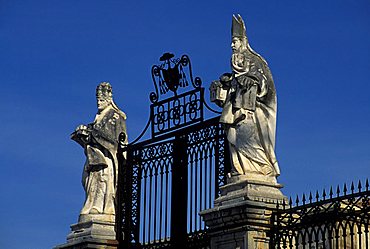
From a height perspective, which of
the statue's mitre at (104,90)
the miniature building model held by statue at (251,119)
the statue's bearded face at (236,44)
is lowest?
the miniature building model held by statue at (251,119)

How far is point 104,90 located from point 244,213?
5.92m

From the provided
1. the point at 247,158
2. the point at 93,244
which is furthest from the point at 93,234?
the point at 247,158

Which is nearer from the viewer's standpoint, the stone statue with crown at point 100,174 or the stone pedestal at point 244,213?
the stone pedestal at point 244,213

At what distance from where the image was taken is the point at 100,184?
17.6 metres

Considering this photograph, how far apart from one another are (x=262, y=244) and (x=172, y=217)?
301 cm

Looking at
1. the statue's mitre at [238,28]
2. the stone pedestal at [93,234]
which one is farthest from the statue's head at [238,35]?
the stone pedestal at [93,234]

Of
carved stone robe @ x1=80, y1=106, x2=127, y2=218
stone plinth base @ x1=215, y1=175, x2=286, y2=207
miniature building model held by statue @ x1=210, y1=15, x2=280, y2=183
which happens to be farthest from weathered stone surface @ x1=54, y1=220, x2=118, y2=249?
miniature building model held by statue @ x1=210, y1=15, x2=280, y2=183

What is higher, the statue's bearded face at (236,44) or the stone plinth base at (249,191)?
the statue's bearded face at (236,44)

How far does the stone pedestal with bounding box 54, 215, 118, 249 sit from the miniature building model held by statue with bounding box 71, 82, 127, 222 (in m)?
0.11

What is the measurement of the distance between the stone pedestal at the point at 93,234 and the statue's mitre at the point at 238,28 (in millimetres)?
4950

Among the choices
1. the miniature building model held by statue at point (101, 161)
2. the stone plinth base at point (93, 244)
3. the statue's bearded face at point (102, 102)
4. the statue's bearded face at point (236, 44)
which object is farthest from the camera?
the statue's bearded face at point (102, 102)

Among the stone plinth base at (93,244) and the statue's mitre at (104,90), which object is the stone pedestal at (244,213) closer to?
the stone plinth base at (93,244)

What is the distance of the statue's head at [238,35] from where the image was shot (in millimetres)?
14956

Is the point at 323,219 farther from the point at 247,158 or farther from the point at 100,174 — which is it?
the point at 100,174
